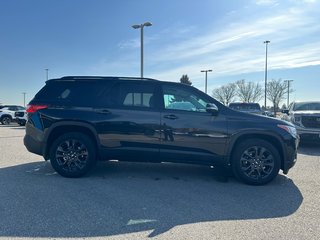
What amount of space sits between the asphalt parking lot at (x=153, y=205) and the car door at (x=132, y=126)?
571 millimetres

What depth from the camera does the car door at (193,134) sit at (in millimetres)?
5906

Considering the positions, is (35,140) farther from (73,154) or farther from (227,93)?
(227,93)

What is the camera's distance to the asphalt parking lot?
3770 mm

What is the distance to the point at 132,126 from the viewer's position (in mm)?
6004

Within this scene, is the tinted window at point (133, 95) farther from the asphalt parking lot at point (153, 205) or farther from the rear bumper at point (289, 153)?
the rear bumper at point (289, 153)

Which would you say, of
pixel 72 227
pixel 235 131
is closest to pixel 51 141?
pixel 72 227

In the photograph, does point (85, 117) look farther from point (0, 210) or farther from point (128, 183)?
point (0, 210)

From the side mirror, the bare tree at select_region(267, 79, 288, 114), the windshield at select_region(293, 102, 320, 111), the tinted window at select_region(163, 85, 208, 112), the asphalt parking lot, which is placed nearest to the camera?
the asphalt parking lot

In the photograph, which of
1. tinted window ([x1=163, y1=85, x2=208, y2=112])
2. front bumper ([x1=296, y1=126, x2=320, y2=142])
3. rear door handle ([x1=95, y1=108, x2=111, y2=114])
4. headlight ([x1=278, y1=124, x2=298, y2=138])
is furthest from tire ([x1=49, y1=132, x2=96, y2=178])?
front bumper ([x1=296, y1=126, x2=320, y2=142])

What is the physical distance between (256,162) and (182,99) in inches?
71.6

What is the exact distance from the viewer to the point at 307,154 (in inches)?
379

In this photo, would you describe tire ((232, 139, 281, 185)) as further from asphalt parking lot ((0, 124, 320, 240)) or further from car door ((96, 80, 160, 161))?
car door ((96, 80, 160, 161))

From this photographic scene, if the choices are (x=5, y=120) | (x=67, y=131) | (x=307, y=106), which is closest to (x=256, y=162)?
(x=67, y=131)

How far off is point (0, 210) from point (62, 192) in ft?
3.44
